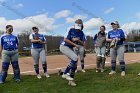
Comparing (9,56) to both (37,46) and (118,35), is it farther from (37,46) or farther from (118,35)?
(118,35)

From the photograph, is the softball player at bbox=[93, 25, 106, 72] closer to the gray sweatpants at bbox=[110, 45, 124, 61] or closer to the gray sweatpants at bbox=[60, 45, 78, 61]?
the gray sweatpants at bbox=[110, 45, 124, 61]

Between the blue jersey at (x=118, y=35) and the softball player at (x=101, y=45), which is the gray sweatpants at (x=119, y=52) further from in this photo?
the softball player at (x=101, y=45)

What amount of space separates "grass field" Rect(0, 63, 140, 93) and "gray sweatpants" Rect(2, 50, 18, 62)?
0.74 metres

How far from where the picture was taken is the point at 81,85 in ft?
35.3

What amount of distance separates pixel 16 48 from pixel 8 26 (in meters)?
0.79

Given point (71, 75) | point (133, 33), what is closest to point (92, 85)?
point (71, 75)

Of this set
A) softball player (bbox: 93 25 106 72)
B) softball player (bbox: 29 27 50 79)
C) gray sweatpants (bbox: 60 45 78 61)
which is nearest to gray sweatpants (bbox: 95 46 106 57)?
softball player (bbox: 93 25 106 72)

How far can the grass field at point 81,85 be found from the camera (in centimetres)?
984

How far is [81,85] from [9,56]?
2834 millimetres

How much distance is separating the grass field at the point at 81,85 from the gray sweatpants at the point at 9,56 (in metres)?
0.74

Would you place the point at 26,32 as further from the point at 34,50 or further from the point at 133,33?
the point at 34,50

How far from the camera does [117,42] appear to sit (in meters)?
13.0

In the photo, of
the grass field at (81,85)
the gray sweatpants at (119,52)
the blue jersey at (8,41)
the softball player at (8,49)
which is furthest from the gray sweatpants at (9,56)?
the gray sweatpants at (119,52)

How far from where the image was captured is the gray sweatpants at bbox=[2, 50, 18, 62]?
12001 millimetres
